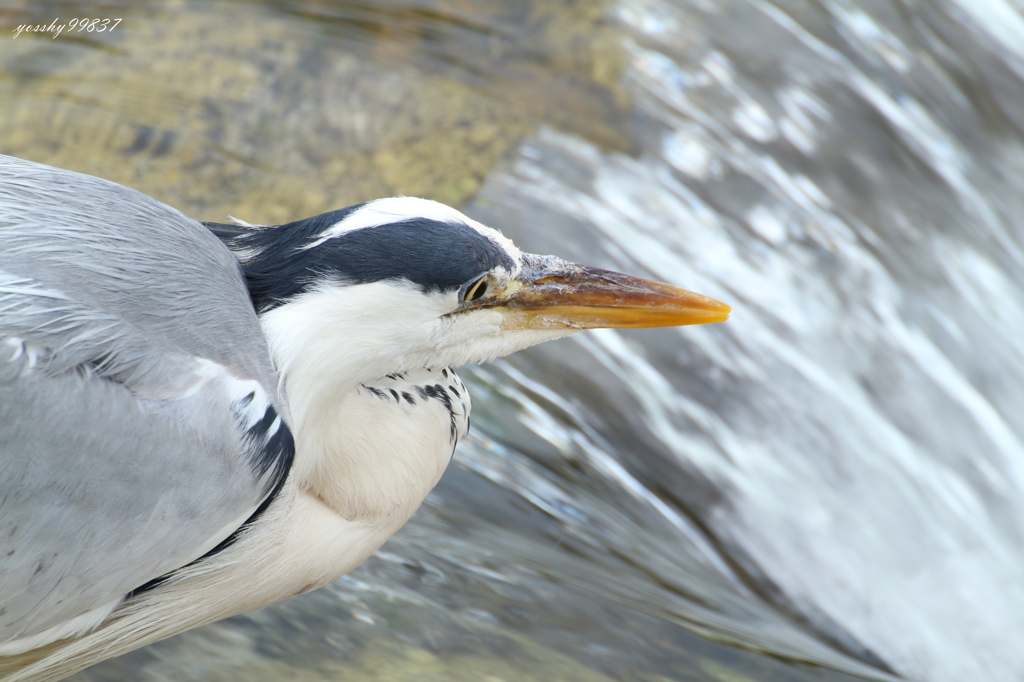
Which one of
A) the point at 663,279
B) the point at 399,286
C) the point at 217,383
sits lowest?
the point at 663,279

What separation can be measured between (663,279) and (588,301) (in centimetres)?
195

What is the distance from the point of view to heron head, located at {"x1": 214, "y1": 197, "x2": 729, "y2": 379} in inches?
79.3

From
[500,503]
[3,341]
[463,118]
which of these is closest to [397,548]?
[500,503]

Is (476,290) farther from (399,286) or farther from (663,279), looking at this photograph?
(663,279)

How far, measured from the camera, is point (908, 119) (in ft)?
18.1

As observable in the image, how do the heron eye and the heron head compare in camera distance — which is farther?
the heron eye

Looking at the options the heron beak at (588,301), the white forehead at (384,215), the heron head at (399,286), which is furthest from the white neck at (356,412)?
the heron beak at (588,301)

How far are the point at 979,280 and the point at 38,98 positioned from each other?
193 inches

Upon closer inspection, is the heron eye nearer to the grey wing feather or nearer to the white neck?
the white neck

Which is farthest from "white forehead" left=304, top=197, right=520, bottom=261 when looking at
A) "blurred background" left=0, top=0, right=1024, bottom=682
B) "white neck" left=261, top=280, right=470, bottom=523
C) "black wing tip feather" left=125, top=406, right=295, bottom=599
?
"blurred background" left=0, top=0, right=1024, bottom=682

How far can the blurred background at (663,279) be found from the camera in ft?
8.67

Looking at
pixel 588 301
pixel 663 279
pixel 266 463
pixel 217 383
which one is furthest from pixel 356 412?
pixel 663 279

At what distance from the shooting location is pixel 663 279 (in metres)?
4.22

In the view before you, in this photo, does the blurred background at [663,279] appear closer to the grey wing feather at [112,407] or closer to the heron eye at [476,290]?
the grey wing feather at [112,407]
